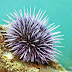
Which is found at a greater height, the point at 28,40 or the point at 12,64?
the point at 28,40

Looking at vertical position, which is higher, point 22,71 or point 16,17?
point 16,17

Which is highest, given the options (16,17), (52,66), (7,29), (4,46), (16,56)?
(16,17)

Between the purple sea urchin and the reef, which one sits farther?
the purple sea urchin

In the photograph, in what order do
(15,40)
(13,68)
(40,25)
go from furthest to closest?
(40,25)
(15,40)
(13,68)

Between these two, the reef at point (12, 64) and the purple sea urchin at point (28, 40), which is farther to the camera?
the purple sea urchin at point (28, 40)

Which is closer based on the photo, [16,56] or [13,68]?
[13,68]

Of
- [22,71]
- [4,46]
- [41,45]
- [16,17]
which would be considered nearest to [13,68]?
[22,71]

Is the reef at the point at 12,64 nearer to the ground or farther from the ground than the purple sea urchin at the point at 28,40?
nearer to the ground

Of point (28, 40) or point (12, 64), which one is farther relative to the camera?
point (28, 40)

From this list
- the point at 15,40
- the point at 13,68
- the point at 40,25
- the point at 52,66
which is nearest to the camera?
the point at 13,68

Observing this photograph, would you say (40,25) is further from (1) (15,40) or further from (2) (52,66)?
(2) (52,66)

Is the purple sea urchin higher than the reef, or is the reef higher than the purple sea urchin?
the purple sea urchin
